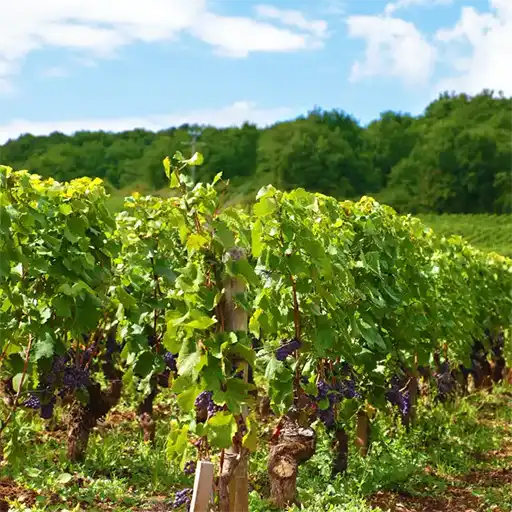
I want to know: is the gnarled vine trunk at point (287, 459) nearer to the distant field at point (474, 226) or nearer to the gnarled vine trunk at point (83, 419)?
the gnarled vine trunk at point (83, 419)

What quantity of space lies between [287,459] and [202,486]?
123cm

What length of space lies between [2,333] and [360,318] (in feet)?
6.73

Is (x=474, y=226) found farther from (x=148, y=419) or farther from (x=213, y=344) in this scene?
(x=213, y=344)

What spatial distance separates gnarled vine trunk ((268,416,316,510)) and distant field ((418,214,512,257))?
3248 centimetres

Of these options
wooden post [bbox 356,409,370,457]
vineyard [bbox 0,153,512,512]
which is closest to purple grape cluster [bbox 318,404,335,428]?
vineyard [bbox 0,153,512,512]

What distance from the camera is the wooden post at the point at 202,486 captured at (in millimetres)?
3098

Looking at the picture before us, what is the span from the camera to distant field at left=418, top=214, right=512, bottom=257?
139 feet

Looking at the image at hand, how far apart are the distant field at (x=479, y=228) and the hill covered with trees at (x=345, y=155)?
3763 millimetres

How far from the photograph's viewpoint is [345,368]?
545 centimetres

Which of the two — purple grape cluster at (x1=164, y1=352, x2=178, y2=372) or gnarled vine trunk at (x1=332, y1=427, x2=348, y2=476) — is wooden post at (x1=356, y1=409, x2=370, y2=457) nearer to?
gnarled vine trunk at (x1=332, y1=427, x2=348, y2=476)

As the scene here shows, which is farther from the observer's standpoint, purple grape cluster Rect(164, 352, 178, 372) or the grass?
purple grape cluster Rect(164, 352, 178, 372)

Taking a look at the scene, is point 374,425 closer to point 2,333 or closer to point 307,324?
point 307,324

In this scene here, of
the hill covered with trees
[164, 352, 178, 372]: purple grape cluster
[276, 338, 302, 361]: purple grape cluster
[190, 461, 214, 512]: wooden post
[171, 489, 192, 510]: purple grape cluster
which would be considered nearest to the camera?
[190, 461, 214, 512]: wooden post

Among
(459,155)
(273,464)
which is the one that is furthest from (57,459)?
(459,155)
